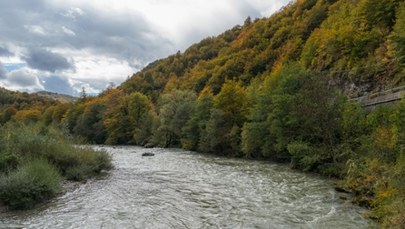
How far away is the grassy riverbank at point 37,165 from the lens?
16.8m

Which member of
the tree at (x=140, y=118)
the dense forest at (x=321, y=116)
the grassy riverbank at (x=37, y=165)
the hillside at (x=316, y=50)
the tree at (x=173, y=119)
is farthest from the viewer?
the tree at (x=140, y=118)

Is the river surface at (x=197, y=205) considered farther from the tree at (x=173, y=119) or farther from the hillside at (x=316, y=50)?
the tree at (x=173, y=119)

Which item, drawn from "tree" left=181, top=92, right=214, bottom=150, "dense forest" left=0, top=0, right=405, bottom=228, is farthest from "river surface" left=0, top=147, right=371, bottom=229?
"tree" left=181, top=92, right=214, bottom=150

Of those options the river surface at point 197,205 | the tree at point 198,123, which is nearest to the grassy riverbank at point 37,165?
the river surface at point 197,205

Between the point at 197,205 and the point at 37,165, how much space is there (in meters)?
8.87

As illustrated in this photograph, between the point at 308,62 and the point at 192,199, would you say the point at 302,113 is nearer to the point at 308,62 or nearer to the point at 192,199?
the point at 192,199

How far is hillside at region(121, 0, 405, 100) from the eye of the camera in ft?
120

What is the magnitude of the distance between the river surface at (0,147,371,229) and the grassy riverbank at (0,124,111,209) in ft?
2.66

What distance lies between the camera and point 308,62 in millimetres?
54844

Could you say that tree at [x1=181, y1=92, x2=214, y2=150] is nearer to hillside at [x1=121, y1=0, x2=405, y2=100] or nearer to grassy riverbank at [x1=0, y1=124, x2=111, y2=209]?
hillside at [x1=121, y1=0, x2=405, y2=100]

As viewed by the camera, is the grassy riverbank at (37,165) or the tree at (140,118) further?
the tree at (140,118)

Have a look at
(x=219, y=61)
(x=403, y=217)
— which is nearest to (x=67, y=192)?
(x=403, y=217)

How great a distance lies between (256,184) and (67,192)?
12209mm

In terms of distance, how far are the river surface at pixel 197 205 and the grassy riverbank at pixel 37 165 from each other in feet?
2.66
